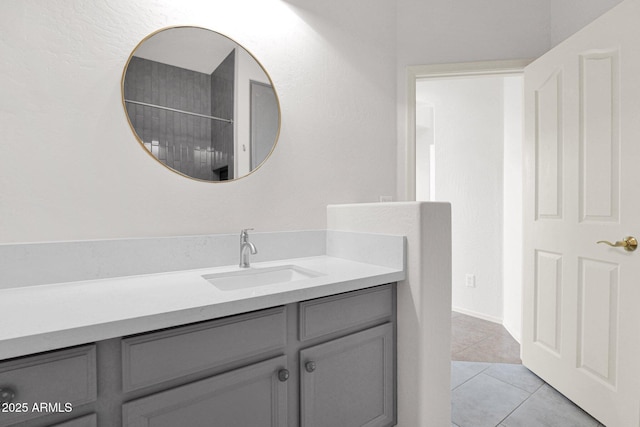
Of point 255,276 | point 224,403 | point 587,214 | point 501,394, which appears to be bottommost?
point 501,394

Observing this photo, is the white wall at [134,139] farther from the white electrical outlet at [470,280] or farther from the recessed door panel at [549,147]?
the white electrical outlet at [470,280]

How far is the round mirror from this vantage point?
133cm

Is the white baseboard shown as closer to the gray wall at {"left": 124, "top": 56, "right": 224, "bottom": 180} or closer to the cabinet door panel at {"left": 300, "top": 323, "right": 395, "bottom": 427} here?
the cabinet door panel at {"left": 300, "top": 323, "right": 395, "bottom": 427}

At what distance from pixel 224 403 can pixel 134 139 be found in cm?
104

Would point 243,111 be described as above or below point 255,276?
above

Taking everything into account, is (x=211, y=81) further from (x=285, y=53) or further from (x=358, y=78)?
(x=358, y=78)

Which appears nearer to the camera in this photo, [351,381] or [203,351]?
[203,351]

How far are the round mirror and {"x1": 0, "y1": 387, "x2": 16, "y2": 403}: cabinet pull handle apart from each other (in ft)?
2.99

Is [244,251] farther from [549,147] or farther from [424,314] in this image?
[549,147]

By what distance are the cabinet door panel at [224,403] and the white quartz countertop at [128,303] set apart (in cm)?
19

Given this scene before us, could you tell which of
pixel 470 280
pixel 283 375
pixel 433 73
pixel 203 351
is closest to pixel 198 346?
pixel 203 351

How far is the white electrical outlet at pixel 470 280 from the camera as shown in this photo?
3.15 m

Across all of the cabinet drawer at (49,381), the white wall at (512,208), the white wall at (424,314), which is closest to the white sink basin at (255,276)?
the white wall at (424,314)

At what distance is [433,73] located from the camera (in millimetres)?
2113
